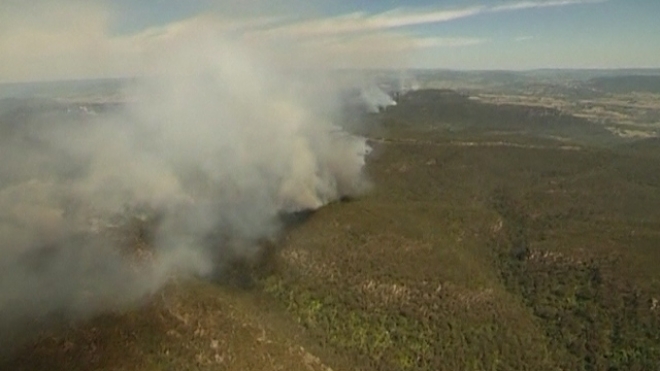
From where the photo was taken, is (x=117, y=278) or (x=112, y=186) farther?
(x=112, y=186)

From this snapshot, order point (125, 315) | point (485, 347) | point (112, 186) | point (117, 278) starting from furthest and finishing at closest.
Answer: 1. point (112, 186)
2. point (485, 347)
3. point (117, 278)
4. point (125, 315)

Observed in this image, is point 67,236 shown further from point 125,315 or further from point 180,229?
point 125,315

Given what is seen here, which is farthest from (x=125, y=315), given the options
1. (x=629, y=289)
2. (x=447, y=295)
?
(x=629, y=289)

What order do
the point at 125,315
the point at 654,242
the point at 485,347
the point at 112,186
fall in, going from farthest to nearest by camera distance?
1. the point at 112,186
2. the point at 654,242
3. the point at 485,347
4. the point at 125,315

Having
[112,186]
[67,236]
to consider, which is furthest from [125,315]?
[112,186]

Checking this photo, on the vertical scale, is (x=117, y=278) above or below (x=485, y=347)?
above

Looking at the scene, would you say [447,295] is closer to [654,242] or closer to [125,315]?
[654,242]

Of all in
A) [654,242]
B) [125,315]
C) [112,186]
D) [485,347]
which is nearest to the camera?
[125,315]

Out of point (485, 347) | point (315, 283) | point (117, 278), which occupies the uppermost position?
point (117, 278)

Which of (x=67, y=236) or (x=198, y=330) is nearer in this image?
(x=198, y=330)
